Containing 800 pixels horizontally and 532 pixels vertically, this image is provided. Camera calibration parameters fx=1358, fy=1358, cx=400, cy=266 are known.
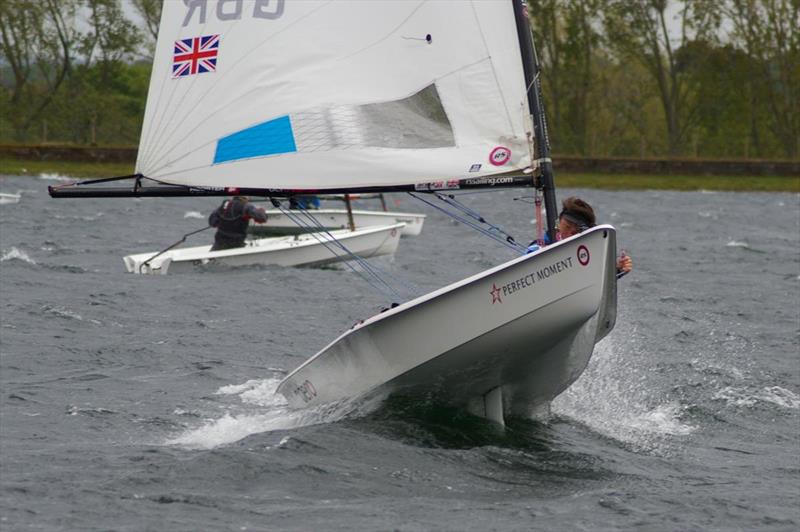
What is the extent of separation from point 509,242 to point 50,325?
689 centimetres

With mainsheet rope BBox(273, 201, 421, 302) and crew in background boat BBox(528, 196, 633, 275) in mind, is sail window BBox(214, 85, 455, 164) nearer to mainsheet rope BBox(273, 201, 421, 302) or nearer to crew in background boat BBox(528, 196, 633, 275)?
mainsheet rope BBox(273, 201, 421, 302)

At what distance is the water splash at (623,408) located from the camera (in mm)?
11375

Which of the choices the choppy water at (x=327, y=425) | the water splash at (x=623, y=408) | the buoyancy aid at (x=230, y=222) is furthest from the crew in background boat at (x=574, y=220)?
the buoyancy aid at (x=230, y=222)

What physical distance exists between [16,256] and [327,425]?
13.4 metres

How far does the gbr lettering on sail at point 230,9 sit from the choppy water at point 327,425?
3189 mm

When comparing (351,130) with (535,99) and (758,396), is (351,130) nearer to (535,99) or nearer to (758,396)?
(535,99)

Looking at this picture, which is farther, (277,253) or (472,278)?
(277,253)

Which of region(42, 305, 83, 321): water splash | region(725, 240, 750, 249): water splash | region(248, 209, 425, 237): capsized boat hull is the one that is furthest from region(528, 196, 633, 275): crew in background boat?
region(725, 240, 750, 249): water splash

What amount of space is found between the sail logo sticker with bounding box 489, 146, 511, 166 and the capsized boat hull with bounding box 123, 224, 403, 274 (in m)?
Answer: 10.4

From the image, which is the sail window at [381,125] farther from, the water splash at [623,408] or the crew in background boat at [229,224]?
the crew in background boat at [229,224]

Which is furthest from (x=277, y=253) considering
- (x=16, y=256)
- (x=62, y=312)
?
(x=62, y=312)

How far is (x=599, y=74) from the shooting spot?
2805 inches

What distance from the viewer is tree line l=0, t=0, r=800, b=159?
64625mm

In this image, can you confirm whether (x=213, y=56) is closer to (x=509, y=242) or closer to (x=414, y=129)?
(x=414, y=129)
